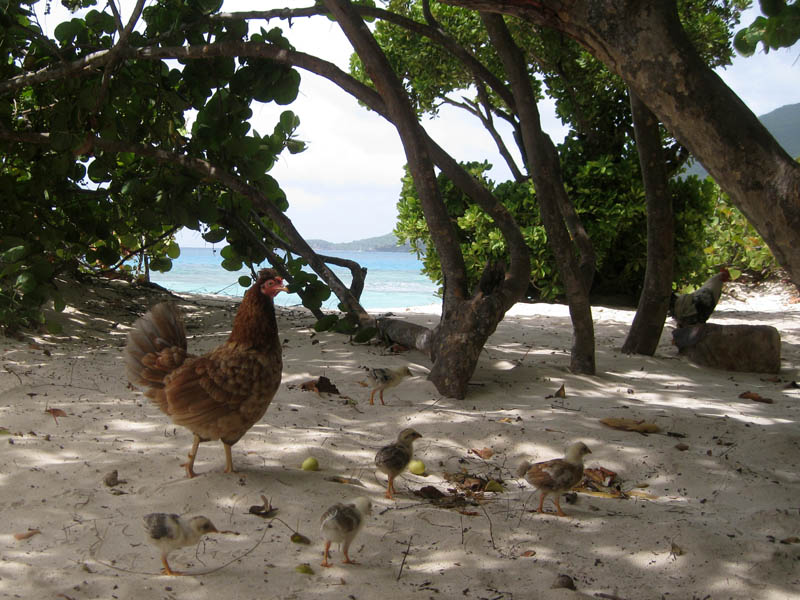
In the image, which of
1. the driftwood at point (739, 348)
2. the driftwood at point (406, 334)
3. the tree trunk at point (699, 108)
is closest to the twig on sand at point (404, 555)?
the tree trunk at point (699, 108)

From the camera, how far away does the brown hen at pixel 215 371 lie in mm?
3281

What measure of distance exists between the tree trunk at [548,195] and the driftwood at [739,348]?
1.64 meters

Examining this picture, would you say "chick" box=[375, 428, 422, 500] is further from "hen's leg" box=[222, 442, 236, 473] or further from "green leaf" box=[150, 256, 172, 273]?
"green leaf" box=[150, 256, 172, 273]

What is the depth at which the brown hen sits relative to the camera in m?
3.28

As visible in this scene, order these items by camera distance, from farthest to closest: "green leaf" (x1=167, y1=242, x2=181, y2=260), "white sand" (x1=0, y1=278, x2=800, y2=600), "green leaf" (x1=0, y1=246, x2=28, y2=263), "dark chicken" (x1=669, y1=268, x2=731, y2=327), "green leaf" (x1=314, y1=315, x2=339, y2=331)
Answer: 1. "green leaf" (x1=167, y1=242, x2=181, y2=260)
2. "dark chicken" (x1=669, y1=268, x2=731, y2=327)
3. "green leaf" (x1=314, y1=315, x2=339, y2=331)
4. "green leaf" (x1=0, y1=246, x2=28, y2=263)
5. "white sand" (x1=0, y1=278, x2=800, y2=600)

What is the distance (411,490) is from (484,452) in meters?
0.72

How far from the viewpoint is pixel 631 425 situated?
451cm

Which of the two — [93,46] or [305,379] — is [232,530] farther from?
[93,46]

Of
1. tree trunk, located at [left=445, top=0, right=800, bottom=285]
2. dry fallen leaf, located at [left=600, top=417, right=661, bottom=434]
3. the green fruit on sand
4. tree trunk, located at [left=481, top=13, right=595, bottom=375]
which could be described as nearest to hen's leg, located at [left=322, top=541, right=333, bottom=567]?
the green fruit on sand

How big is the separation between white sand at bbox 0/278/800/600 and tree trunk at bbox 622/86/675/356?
A: 0.93 meters

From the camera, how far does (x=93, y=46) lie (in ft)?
18.9

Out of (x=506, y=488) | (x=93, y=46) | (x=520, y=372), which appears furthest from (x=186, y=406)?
(x=93, y=46)

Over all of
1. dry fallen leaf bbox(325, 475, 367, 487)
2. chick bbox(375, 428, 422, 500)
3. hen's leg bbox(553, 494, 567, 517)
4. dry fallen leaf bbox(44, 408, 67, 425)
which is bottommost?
dry fallen leaf bbox(325, 475, 367, 487)

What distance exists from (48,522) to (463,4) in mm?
3120
